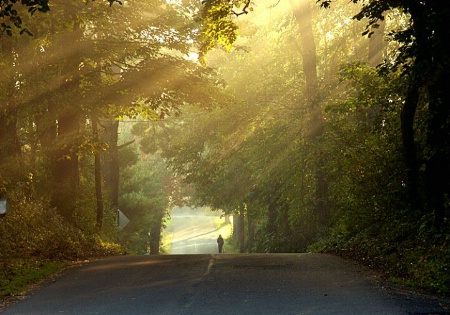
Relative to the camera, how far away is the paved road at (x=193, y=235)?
65250 millimetres

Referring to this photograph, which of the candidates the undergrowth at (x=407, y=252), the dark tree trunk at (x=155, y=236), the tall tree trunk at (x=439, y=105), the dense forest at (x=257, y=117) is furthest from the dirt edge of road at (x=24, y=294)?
the dark tree trunk at (x=155, y=236)

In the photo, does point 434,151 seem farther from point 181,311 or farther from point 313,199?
point 313,199

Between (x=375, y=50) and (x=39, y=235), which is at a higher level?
(x=375, y=50)

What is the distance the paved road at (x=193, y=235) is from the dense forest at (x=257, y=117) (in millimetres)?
28058

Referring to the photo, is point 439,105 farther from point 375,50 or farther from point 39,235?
point 375,50

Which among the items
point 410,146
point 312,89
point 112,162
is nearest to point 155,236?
point 112,162

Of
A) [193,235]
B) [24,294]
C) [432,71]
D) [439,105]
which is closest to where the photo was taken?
[24,294]

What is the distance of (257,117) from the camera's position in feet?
105

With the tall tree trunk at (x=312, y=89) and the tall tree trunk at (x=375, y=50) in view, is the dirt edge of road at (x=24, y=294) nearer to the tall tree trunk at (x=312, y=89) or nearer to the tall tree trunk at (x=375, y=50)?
the tall tree trunk at (x=312, y=89)

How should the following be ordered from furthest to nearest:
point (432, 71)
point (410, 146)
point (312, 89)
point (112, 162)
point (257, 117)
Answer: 1. point (112, 162)
2. point (257, 117)
3. point (312, 89)
4. point (410, 146)
5. point (432, 71)

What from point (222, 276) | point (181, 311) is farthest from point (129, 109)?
point (181, 311)

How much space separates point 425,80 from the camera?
43.3 ft

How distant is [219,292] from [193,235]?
76931mm

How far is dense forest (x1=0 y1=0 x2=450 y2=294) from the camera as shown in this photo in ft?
44.6
